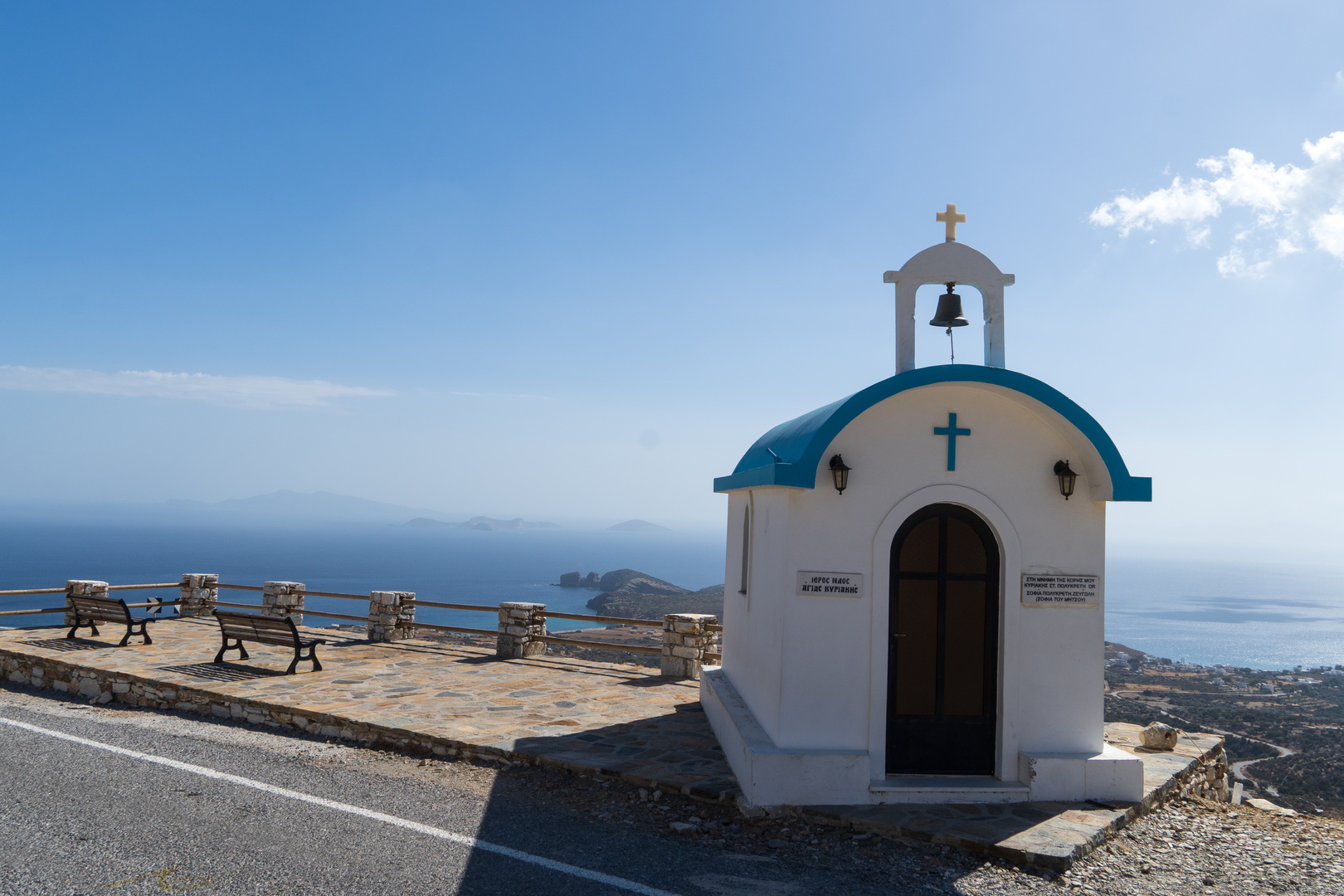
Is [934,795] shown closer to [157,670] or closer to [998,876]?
[998,876]

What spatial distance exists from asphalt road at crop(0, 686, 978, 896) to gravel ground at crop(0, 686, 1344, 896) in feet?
0.06

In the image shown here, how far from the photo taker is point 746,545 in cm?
859

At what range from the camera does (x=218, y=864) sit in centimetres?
505

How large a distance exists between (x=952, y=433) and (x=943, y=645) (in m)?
1.91

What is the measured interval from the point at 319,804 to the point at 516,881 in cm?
232

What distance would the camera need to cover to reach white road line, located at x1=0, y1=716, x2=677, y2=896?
5047 millimetres

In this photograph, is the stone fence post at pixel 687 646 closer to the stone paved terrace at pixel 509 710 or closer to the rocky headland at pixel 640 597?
the stone paved terrace at pixel 509 710

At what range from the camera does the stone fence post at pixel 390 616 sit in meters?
14.3

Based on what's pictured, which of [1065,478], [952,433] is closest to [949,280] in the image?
[952,433]

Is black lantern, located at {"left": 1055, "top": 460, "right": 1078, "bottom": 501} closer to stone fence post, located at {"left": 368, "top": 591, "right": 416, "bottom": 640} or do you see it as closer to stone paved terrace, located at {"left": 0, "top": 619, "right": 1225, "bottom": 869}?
stone paved terrace, located at {"left": 0, "top": 619, "right": 1225, "bottom": 869}

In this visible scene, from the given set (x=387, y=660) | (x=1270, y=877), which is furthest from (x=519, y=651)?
(x=1270, y=877)

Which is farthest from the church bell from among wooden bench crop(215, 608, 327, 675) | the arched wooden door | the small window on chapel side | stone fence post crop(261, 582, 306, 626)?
stone fence post crop(261, 582, 306, 626)

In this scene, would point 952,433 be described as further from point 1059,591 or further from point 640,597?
point 640,597

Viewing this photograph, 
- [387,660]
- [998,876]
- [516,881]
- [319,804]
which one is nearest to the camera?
[516,881]
